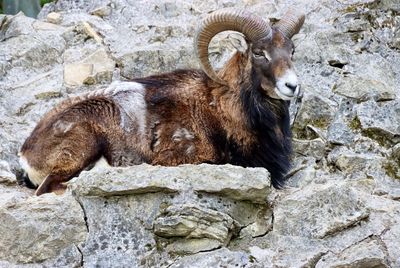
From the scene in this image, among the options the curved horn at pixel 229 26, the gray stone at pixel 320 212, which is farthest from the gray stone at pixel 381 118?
the gray stone at pixel 320 212

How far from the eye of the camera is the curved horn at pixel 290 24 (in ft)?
32.5

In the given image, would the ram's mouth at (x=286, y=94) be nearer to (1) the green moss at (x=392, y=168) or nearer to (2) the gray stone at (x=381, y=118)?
(1) the green moss at (x=392, y=168)

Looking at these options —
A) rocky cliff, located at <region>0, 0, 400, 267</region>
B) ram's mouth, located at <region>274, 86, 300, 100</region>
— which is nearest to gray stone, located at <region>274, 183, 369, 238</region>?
rocky cliff, located at <region>0, 0, 400, 267</region>

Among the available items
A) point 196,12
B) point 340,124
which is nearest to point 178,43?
point 196,12

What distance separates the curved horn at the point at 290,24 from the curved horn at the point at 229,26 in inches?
16.1

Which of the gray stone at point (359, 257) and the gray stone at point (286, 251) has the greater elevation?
the gray stone at point (359, 257)

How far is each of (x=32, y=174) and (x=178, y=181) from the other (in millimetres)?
2266

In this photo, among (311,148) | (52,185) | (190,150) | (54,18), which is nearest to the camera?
(52,185)

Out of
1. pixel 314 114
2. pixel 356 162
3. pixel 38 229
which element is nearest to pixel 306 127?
pixel 314 114

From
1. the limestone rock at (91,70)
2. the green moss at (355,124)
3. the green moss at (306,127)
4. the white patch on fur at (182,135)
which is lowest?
the limestone rock at (91,70)

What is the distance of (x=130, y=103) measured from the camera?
9703 millimetres

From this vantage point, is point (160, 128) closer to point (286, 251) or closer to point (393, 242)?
point (286, 251)

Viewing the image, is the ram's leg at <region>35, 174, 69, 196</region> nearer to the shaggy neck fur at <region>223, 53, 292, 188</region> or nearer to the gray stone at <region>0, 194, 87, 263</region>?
the gray stone at <region>0, 194, 87, 263</region>

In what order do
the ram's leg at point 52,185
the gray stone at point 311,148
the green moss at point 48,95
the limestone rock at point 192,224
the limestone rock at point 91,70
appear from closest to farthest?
the limestone rock at point 192,224
the ram's leg at point 52,185
the gray stone at point 311,148
the green moss at point 48,95
the limestone rock at point 91,70
